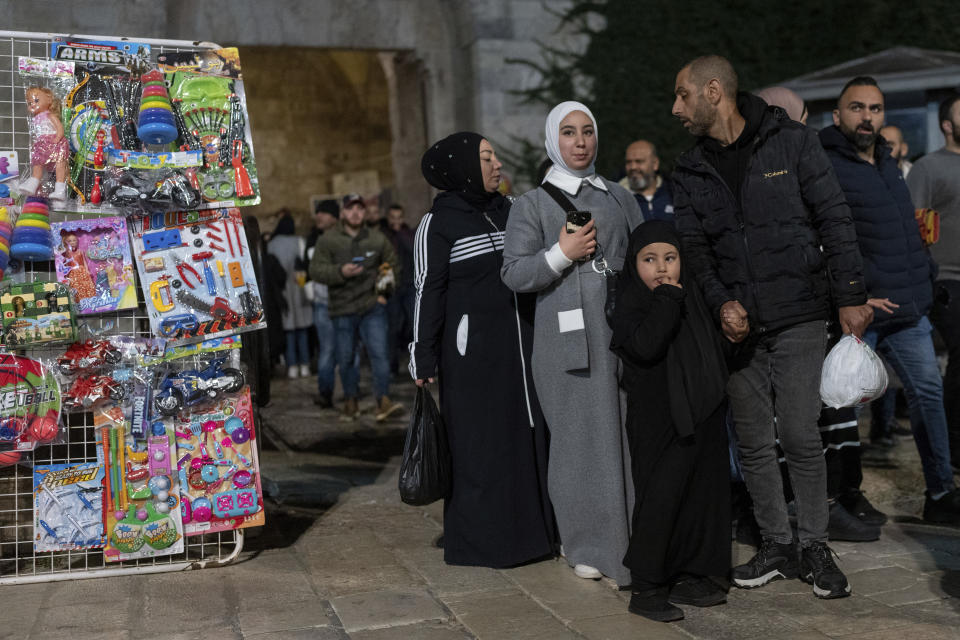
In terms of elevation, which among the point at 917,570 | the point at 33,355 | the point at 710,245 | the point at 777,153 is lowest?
the point at 917,570

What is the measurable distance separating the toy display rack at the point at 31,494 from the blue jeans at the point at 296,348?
25.7ft

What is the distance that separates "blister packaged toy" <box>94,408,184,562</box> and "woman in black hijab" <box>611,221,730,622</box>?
1964 millimetres

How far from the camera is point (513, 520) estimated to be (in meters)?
4.74

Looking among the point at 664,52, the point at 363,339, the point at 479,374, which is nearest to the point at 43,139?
the point at 479,374

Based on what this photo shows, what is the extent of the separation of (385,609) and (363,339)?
5.36 meters

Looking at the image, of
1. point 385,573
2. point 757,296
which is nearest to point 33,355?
point 385,573

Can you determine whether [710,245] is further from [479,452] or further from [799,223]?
[479,452]

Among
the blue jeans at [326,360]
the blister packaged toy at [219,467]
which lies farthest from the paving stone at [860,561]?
the blue jeans at [326,360]

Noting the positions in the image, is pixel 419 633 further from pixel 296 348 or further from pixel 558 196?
pixel 296 348

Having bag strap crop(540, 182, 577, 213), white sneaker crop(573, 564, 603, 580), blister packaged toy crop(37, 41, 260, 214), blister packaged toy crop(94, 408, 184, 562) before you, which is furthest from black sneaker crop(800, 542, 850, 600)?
blister packaged toy crop(37, 41, 260, 214)

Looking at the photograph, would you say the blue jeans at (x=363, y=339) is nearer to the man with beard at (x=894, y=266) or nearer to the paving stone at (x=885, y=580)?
the man with beard at (x=894, y=266)

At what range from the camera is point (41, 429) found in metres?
4.55

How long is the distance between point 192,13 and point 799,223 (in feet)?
27.9

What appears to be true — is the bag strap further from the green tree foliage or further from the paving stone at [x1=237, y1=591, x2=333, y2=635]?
the green tree foliage
